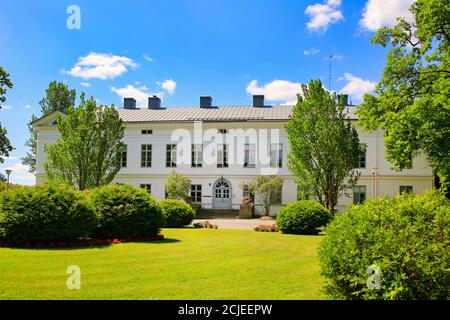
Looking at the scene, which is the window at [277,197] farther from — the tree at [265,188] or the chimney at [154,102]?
the chimney at [154,102]

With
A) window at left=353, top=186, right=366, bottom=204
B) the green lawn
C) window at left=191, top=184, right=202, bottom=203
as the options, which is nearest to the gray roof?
window at left=191, top=184, right=202, bottom=203

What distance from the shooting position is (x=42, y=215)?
1341 cm

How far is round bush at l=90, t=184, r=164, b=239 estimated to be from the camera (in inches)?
618

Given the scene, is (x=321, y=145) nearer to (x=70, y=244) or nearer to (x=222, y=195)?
(x=222, y=195)

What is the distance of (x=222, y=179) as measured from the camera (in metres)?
37.8

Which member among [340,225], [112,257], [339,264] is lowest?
[112,257]

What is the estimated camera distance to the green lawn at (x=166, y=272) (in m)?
7.53

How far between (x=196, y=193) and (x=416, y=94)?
21.8 metres

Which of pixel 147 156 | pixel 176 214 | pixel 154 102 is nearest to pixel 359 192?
pixel 147 156

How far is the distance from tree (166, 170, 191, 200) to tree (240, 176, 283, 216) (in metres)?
5.17

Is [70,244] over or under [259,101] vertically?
under
